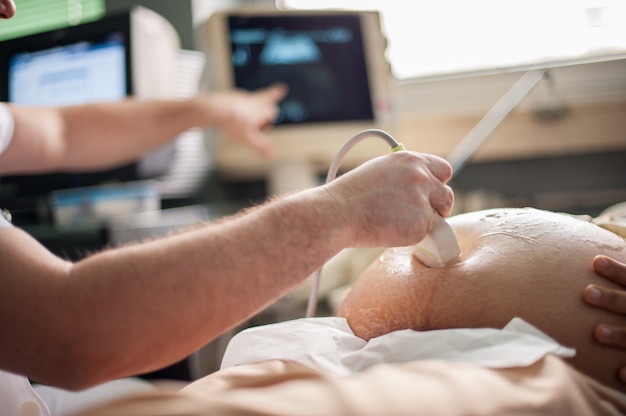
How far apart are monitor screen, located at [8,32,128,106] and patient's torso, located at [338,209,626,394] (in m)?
1.39

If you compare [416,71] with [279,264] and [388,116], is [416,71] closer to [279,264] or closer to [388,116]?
[388,116]

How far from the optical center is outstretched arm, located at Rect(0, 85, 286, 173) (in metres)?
1.26

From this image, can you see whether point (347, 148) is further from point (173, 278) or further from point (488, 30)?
point (488, 30)

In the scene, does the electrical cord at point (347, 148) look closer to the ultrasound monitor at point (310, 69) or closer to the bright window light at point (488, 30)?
the ultrasound monitor at point (310, 69)

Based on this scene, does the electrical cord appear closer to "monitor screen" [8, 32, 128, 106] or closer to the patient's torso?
the patient's torso

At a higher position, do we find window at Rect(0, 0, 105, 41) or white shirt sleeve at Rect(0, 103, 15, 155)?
window at Rect(0, 0, 105, 41)

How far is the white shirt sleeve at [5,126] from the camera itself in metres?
1.06

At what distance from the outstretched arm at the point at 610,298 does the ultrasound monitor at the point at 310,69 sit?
1258mm

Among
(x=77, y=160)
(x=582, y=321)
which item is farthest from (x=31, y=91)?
(x=582, y=321)

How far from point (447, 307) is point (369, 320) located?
0.36 feet

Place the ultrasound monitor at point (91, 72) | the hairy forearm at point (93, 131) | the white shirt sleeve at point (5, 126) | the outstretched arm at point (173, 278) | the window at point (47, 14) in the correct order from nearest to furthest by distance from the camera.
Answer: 1. the outstretched arm at point (173, 278)
2. the white shirt sleeve at point (5, 126)
3. the hairy forearm at point (93, 131)
4. the ultrasound monitor at point (91, 72)
5. the window at point (47, 14)

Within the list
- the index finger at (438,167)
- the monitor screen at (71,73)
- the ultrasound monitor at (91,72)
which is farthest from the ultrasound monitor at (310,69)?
the index finger at (438,167)

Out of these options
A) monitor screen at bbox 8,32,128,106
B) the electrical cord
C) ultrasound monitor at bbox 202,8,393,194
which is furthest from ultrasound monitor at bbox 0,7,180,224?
the electrical cord

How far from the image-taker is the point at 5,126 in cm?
107
